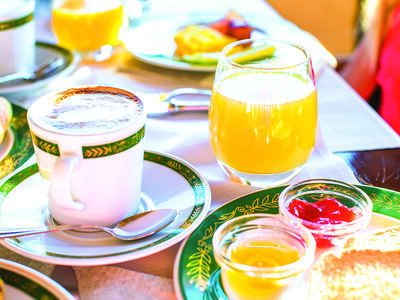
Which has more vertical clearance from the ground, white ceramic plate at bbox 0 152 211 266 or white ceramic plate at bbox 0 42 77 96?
white ceramic plate at bbox 0 152 211 266

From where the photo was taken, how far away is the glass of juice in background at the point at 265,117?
0.83 meters

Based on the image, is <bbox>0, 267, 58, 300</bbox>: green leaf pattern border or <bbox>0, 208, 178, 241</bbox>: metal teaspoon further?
<bbox>0, 208, 178, 241</bbox>: metal teaspoon

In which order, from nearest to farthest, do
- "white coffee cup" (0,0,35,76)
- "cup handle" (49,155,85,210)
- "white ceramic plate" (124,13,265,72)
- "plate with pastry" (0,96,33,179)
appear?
"cup handle" (49,155,85,210), "plate with pastry" (0,96,33,179), "white coffee cup" (0,0,35,76), "white ceramic plate" (124,13,265,72)

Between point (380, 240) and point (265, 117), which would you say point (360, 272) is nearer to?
point (380, 240)

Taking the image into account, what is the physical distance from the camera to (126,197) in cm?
76

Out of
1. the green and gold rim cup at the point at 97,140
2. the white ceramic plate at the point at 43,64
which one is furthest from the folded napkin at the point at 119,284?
the white ceramic plate at the point at 43,64

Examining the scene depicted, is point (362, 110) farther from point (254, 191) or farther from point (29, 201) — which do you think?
point (29, 201)

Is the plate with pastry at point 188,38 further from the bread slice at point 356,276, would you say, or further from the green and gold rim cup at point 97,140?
the bread slice at point 356,276

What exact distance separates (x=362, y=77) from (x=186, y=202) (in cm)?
203

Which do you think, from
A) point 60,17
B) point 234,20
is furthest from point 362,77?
point 60,17

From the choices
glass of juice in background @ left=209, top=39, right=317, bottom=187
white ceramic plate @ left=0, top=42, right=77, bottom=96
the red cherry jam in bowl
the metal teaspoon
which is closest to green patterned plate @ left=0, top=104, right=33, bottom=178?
white ceramic plate @ left=0, top=42, right=77, bottom=96

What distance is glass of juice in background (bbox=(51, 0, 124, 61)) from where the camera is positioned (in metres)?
1.37

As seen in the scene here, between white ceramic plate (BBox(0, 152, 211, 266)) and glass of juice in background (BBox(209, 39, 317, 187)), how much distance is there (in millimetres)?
91

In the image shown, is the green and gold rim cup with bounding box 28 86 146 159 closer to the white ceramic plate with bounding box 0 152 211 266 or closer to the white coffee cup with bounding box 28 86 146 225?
the white coffee cup with bounding box 28 86 146 225
